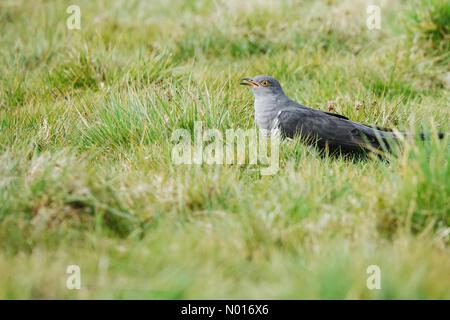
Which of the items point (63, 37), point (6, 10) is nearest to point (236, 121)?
point (63, 37)

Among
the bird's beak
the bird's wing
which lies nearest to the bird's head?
the bird's beak

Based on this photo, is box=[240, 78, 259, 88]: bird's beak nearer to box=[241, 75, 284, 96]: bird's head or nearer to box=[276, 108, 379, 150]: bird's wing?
box=[241, 75, 284, 96]: bird's head

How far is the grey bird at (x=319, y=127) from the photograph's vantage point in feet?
16.5

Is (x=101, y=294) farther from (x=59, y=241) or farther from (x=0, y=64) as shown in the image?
(x=0, y=64)

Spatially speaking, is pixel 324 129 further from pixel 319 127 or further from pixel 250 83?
pixel 250 83

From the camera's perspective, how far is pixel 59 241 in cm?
350

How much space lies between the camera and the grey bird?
502 centimetres

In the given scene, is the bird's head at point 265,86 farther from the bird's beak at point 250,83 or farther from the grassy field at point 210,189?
the grassy field at point 210,189

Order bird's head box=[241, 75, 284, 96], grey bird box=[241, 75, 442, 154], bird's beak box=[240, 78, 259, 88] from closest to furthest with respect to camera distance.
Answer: grey bird box=[241, 75, 442, 154] < bird's head box=[241, 75, 284, 96] < bird's beak box=[240, 78, 259, 88]

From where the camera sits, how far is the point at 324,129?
5102 millimetres

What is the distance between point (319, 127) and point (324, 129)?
0.14ft

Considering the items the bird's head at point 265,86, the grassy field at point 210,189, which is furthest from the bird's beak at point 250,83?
the grassy field at point 210,189

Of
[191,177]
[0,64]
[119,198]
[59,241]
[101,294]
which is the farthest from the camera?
[0,64]
